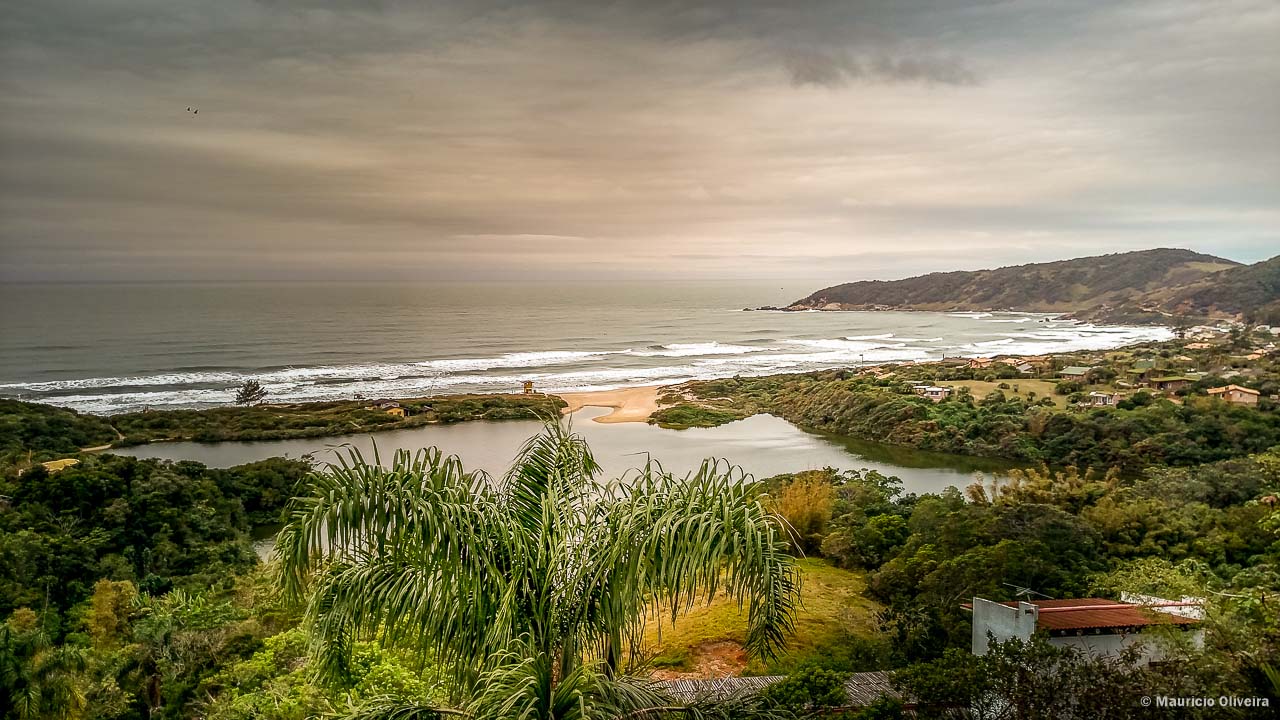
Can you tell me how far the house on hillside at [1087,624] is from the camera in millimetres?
8688

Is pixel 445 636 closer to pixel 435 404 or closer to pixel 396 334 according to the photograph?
pixel 435 404

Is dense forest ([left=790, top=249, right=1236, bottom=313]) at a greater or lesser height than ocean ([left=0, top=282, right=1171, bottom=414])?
greater

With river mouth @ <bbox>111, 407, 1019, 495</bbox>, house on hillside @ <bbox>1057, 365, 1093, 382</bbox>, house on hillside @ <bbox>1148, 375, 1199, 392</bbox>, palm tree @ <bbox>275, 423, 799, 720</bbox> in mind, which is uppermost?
palm tree @ <bbox>275, 423, 799, 720</bbox>

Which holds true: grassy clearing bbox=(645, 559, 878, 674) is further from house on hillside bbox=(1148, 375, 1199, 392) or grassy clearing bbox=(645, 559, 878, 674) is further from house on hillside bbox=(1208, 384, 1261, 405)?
house on hillside bbox=(1148, 375, 1199, 392)

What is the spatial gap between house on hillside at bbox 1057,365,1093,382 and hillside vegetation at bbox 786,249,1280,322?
40459 mm

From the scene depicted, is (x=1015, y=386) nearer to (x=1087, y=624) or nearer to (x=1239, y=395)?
(x=1239, y=395)

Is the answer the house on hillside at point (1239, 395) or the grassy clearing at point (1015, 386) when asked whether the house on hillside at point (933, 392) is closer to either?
the grassy clearing at point (1015, 386)

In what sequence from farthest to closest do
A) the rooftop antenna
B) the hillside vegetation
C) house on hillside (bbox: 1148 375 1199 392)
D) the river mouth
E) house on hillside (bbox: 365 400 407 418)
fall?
Answer: the hillside vegetation
house on hillside (bbox: 365 400 407 418)
house on hillside (bbox: 1148 375 1199 392)
the river mouth
the rooftop antenna

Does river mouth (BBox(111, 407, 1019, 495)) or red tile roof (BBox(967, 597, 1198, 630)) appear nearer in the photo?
red tile roof (BBox(967, 597, 1198, 630))

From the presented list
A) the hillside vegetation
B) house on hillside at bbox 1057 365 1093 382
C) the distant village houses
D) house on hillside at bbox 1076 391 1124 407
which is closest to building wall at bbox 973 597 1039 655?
house on hillside at bbox 1076 391 1124 407

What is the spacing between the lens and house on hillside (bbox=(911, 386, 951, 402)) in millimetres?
36031

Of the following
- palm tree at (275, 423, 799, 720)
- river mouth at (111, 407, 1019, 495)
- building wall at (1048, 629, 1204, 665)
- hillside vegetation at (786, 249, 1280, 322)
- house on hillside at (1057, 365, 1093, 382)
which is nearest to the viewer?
palm tree at (275, 423, 799, 720)

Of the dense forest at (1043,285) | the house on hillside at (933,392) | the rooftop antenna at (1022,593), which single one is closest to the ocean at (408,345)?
the house on hillside at (933,392)

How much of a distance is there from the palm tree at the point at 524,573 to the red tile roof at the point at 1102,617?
6996 mm
